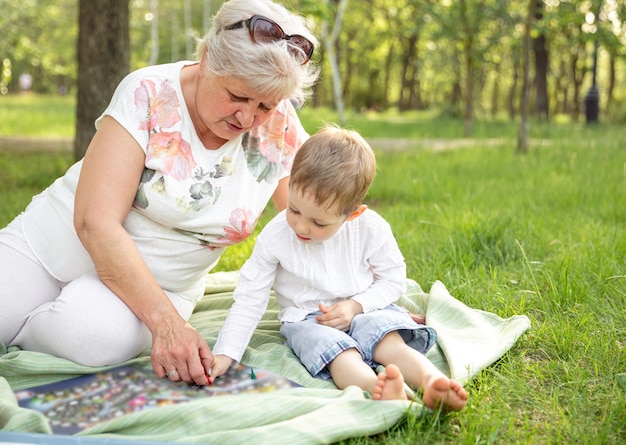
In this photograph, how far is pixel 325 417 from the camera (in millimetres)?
1968

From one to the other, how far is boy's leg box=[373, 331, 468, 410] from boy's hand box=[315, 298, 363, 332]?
16 cm

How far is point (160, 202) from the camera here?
2508 millimetres

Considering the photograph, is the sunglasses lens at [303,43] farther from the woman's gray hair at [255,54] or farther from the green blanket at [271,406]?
the green blanket at [271,406]

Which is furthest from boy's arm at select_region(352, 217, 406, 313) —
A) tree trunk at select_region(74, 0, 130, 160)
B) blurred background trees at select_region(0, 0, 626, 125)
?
tree trunk at select_region(74, 0, 130, 160)

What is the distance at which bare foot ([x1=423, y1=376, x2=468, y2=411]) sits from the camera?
1989 mm

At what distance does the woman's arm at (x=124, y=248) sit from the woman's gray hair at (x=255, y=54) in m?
0.42

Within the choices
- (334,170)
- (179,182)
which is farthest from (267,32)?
(179,182)

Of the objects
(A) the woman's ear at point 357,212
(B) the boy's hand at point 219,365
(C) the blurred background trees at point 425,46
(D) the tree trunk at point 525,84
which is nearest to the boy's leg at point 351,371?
(B) the boy's hand at point 219,365

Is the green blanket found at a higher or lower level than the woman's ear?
lower

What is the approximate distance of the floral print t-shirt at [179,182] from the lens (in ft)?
8.23

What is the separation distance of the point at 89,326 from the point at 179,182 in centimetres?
59

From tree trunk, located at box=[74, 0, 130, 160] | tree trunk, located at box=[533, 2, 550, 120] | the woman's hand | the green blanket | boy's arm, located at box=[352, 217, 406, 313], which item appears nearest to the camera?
the green blanket

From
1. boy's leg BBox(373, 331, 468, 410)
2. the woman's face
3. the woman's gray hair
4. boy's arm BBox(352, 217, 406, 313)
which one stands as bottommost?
boy's leg BBox(373, 331, 468, 410)

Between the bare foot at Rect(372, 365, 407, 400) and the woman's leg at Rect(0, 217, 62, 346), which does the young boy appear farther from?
the woman's leg at Rect(0, 217, 62, 346)
